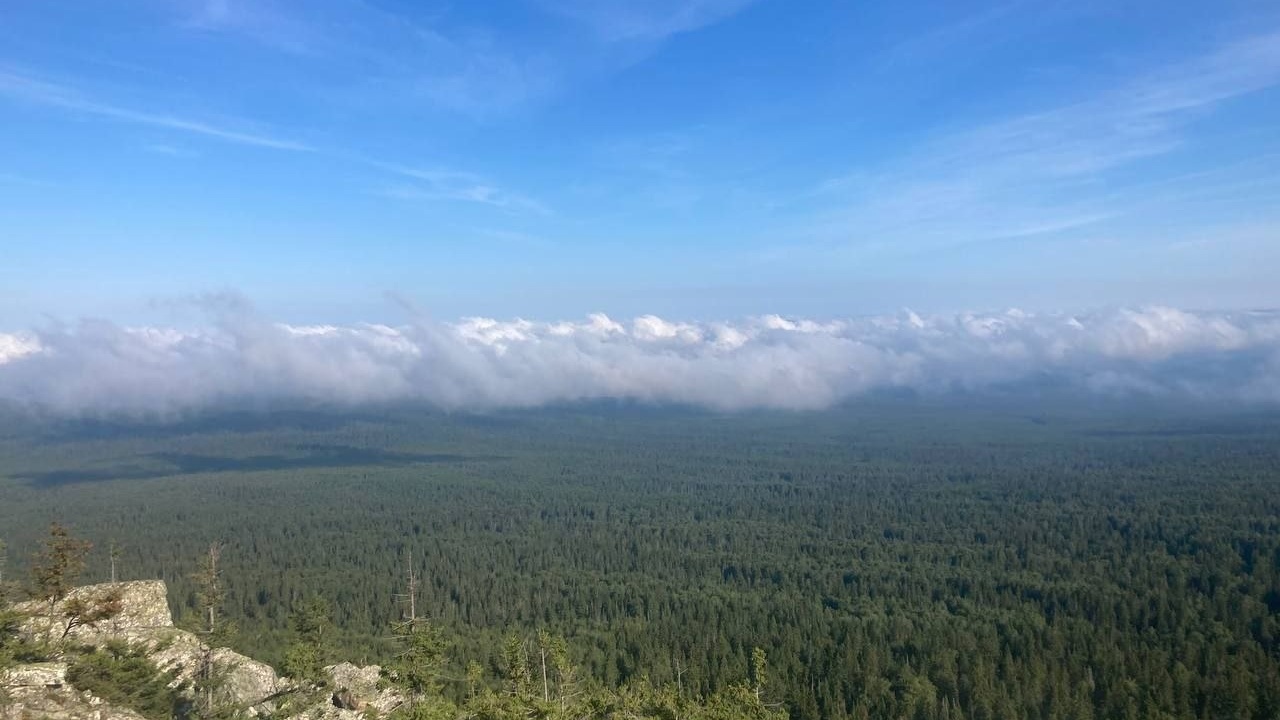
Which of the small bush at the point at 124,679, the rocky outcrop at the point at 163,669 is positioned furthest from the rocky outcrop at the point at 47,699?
the small bush at the point at 124,679

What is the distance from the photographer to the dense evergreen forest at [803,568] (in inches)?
2275

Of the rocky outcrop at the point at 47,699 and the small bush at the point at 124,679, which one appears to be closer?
the rocky outcrop at the point at 47,699

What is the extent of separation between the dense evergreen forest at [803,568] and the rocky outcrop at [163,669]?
976 centimetres

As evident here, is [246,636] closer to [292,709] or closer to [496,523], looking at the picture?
[292,709]

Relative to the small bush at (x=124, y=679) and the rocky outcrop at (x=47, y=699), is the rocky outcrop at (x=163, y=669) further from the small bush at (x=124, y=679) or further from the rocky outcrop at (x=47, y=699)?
the small bush at (x=124, y=679)

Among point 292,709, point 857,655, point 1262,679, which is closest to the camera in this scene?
point 292,709

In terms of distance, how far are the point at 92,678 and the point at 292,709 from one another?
29.3 ft

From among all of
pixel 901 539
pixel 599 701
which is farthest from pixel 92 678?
pixel 901 539

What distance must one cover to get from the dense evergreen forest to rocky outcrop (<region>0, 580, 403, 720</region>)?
32.0ft

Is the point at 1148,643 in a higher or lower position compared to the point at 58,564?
lower

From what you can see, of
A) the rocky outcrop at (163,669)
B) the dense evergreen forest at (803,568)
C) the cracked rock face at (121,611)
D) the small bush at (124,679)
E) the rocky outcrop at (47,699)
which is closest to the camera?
the rocky outcrop at (47,699)

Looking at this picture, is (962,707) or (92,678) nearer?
(92,678)

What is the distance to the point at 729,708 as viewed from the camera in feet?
99.9

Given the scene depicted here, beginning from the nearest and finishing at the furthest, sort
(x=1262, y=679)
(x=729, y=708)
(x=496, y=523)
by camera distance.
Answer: (x=729, y=708), (x=1262, y=679), (x=496, y=523)
